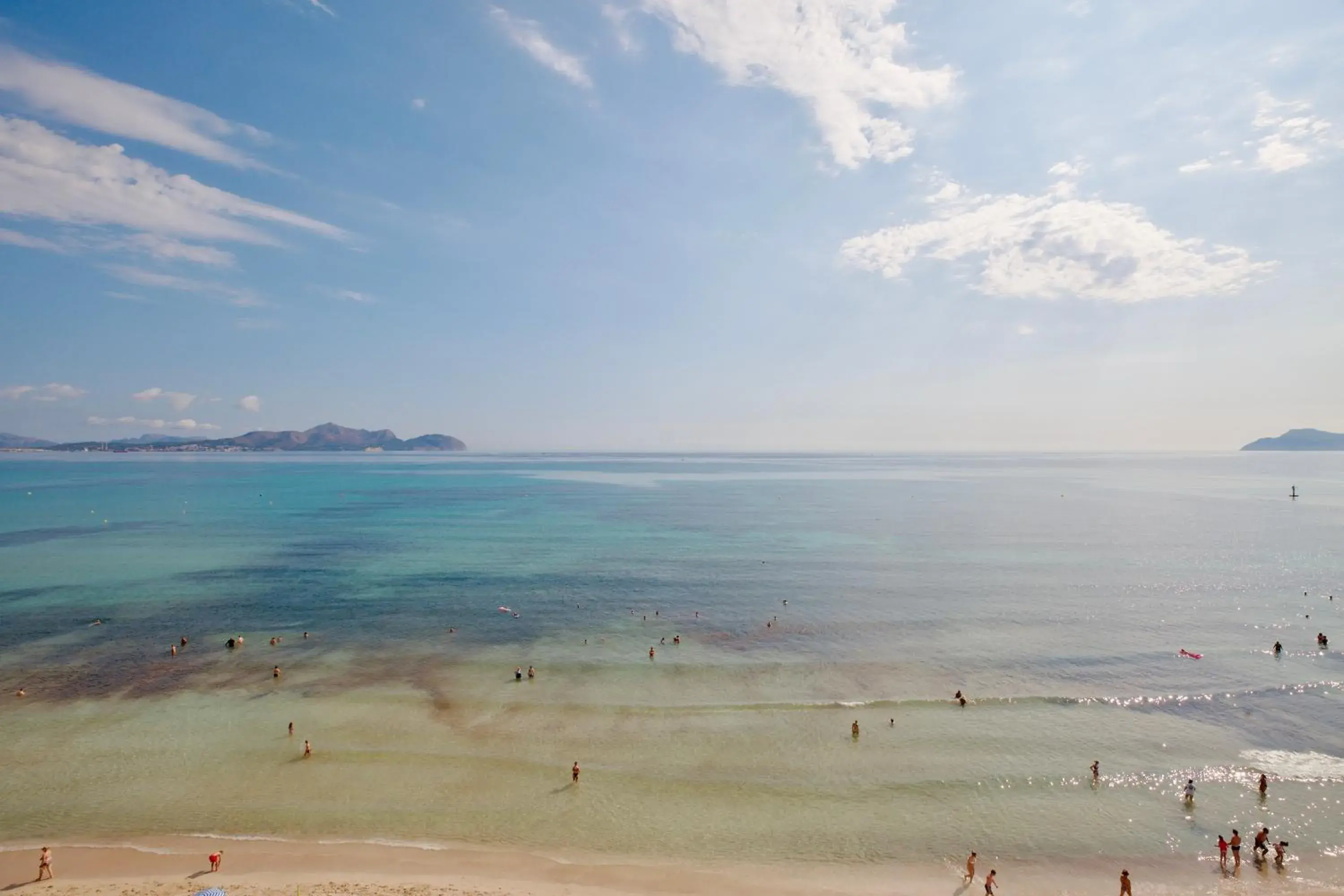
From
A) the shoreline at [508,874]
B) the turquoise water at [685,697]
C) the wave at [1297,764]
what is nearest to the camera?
the shoreline at [508,874]

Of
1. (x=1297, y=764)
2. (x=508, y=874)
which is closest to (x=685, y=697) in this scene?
(x=508, y=874)

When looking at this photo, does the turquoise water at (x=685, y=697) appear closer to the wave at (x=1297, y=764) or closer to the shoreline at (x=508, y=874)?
the wave at (x=1297, y=764)

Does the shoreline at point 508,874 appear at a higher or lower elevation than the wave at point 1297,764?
lower

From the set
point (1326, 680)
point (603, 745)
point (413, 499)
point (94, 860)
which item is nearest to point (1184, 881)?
point (603, 745)

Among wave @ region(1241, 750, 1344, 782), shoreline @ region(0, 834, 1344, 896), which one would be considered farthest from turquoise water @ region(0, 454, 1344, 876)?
shoreline @ region(0, 834, 1344, 896)

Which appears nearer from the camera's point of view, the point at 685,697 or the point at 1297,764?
the point at 1297,764

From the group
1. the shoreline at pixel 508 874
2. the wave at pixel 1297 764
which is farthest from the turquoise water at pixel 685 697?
the shoreline at pixel 508 874

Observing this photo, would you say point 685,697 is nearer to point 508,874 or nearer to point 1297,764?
point 508,874

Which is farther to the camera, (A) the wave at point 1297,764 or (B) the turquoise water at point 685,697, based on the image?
(A) the wave at point 1297,764
